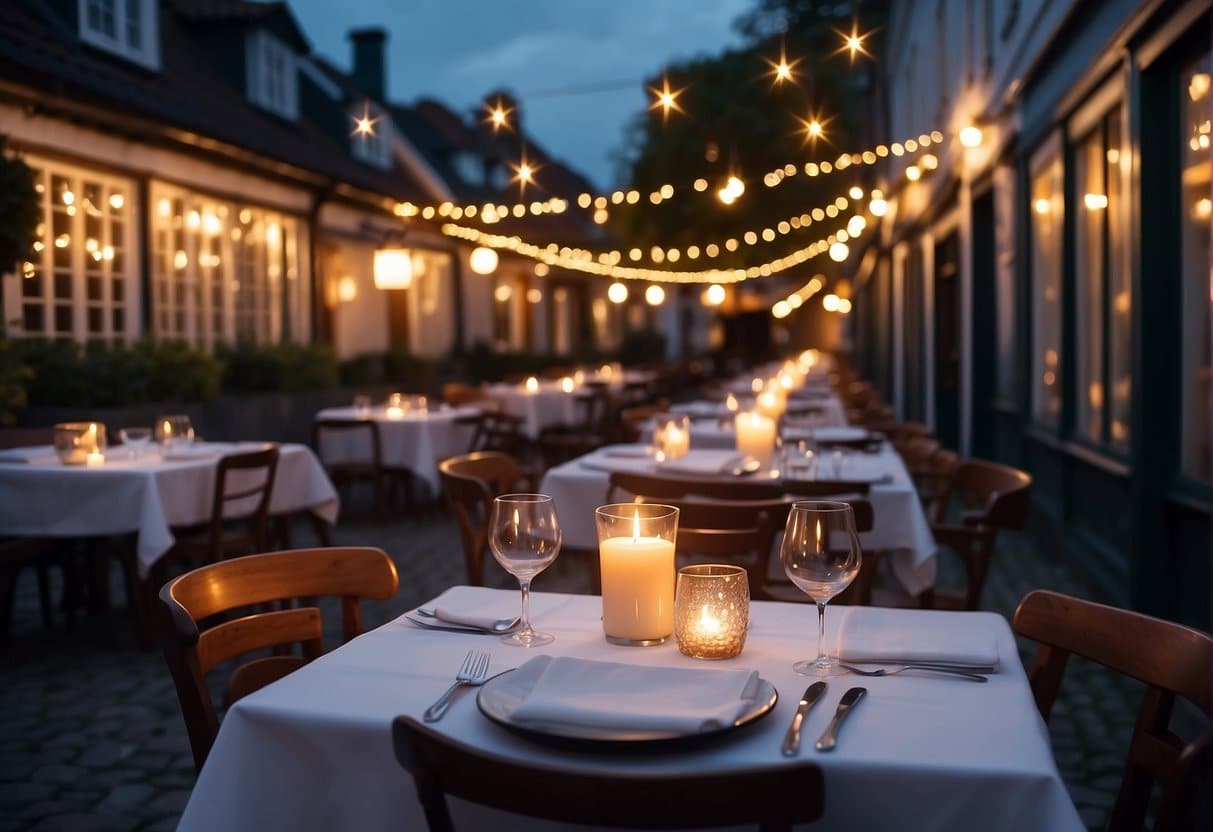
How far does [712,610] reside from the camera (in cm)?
202

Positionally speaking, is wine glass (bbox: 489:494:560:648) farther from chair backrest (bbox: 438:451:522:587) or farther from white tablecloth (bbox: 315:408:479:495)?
white tablecloth (bbox: 315:408:479:495)

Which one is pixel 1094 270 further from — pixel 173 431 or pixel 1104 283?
pixel 173 431

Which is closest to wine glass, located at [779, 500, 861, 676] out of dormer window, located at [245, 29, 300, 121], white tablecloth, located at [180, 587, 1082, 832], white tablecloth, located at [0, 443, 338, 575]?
white tablecloth, located at [180, 587, 1082, 832]

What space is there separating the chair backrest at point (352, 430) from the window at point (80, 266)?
189 centimetres

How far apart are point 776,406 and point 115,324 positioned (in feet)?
21.2

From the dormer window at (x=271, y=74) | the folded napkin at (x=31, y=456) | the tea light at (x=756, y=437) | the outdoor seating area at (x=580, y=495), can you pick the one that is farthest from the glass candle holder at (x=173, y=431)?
the dormer window at (x=271, y=74)

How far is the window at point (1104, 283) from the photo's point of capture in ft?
19.0

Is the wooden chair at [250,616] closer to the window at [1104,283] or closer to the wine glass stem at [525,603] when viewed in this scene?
the wine glass stem at [525,603]

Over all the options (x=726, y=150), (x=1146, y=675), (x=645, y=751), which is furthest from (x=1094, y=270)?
(x=726, y=150)

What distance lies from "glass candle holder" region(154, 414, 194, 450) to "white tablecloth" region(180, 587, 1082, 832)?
3.59m

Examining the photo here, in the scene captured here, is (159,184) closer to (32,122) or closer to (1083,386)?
(32,122)

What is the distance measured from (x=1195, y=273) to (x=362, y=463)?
5.80 metres

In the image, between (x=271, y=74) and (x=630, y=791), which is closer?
(x=630, y=791)

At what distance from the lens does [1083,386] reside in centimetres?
686
